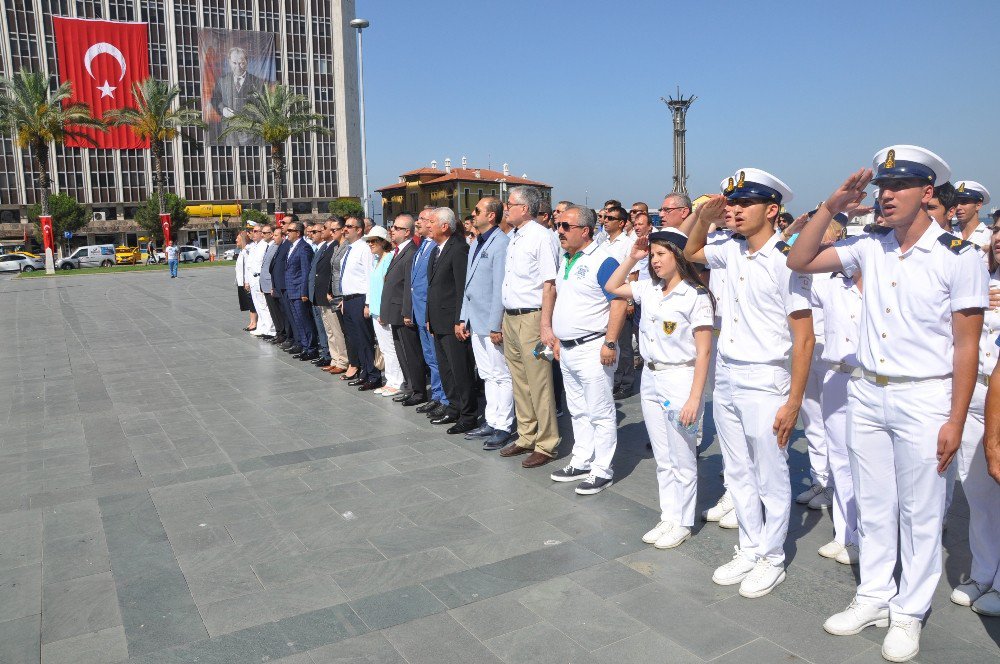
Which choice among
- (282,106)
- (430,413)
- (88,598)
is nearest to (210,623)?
(88,598)

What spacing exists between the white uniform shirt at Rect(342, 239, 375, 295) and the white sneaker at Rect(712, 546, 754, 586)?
19.6ft

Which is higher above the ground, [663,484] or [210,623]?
[663,484]

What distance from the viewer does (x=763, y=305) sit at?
355 centimetres

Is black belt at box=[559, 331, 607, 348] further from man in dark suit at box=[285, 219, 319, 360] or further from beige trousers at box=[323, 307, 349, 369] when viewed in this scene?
man in dark suit at box=[285, 219, 319, 360]

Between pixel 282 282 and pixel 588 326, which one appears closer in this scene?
pixel 588 326

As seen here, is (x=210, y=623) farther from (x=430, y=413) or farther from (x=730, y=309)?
(x=430, y=413)

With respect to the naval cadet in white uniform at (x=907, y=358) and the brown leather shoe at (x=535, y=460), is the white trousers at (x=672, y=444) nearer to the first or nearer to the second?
the naval cadet in white uniform at (x=907, y=358)

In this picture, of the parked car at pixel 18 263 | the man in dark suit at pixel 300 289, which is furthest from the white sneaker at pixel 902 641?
the parked car at pixel 18 263

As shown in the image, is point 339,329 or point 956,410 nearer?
point 956,410

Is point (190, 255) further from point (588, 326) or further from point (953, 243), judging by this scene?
point (953, 243)

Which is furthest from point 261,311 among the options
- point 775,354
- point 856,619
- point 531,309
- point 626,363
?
point 856,619

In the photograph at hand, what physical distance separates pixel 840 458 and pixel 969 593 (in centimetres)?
89

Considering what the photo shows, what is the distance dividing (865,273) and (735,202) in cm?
69

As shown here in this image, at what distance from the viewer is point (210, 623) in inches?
141
